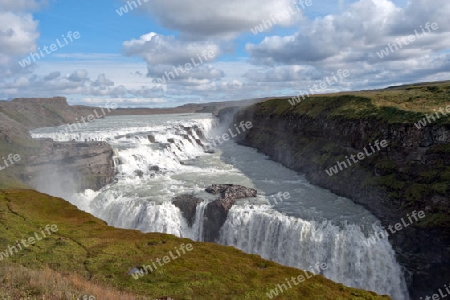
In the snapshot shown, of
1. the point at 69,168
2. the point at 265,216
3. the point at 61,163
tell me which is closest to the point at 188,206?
the point at 265,216

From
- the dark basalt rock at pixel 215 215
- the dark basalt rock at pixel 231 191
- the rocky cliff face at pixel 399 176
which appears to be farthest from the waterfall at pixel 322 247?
the dark basalt rock at pixel 231 191

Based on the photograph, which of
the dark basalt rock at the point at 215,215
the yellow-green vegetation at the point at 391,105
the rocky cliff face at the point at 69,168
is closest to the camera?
the dark basalt rock at the point at 215,215

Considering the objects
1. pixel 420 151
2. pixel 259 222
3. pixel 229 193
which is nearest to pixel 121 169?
pixel 229 193

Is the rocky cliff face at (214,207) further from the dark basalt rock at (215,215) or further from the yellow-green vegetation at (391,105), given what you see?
the yellow-green vegetation at (391,105)

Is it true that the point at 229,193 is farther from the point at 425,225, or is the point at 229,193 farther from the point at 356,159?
the point at 425,225

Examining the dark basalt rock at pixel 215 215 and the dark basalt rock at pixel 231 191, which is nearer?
the dark basalt rock at pixel 215 215

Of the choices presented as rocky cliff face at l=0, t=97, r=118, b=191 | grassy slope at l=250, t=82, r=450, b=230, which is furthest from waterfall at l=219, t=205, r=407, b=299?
rocky cliff face at l=0, t=97, r=118, b=191
